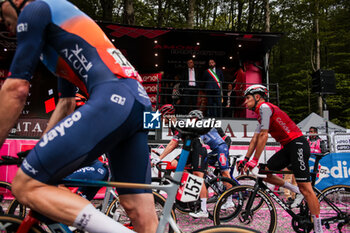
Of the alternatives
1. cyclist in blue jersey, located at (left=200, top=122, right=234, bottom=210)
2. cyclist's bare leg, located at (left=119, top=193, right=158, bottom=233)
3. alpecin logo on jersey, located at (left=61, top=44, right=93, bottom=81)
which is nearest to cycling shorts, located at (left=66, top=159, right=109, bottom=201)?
cyclist's bare leg, located at (left=119, top=193, right=158, bottom=233)

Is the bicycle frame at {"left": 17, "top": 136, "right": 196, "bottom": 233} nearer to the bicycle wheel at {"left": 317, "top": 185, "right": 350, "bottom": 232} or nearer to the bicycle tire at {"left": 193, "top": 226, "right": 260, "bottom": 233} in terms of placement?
the bicycle tire at {"left": 193, "top": 226, "right": 260, "bottom": 233}

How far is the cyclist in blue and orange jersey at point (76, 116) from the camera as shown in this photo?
1.39 metres

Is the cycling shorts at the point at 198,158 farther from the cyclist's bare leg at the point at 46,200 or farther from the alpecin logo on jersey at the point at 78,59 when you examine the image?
the cyclist's bare leg at the point at 46,200

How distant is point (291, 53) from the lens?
2823 centimetres

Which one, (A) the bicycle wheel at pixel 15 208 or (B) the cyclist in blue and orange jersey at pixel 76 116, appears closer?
(B) the cyclist in blue and orange jersey at pixel 76 116

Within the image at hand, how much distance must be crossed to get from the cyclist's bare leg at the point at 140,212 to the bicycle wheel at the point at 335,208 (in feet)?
10.5

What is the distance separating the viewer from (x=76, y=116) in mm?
1470

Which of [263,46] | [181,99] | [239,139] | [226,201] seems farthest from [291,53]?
[226,201]

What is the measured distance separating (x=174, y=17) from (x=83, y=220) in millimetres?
20500

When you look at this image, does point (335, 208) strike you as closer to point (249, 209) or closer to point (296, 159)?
point (296, 159)

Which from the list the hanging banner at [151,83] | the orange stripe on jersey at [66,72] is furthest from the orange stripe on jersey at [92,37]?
the hanging banner at [151,83]

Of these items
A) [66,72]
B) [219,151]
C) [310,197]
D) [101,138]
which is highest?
[66,72]

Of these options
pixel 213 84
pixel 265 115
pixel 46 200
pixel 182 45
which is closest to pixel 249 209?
pixel 265 115

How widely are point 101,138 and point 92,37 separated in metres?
0.60
